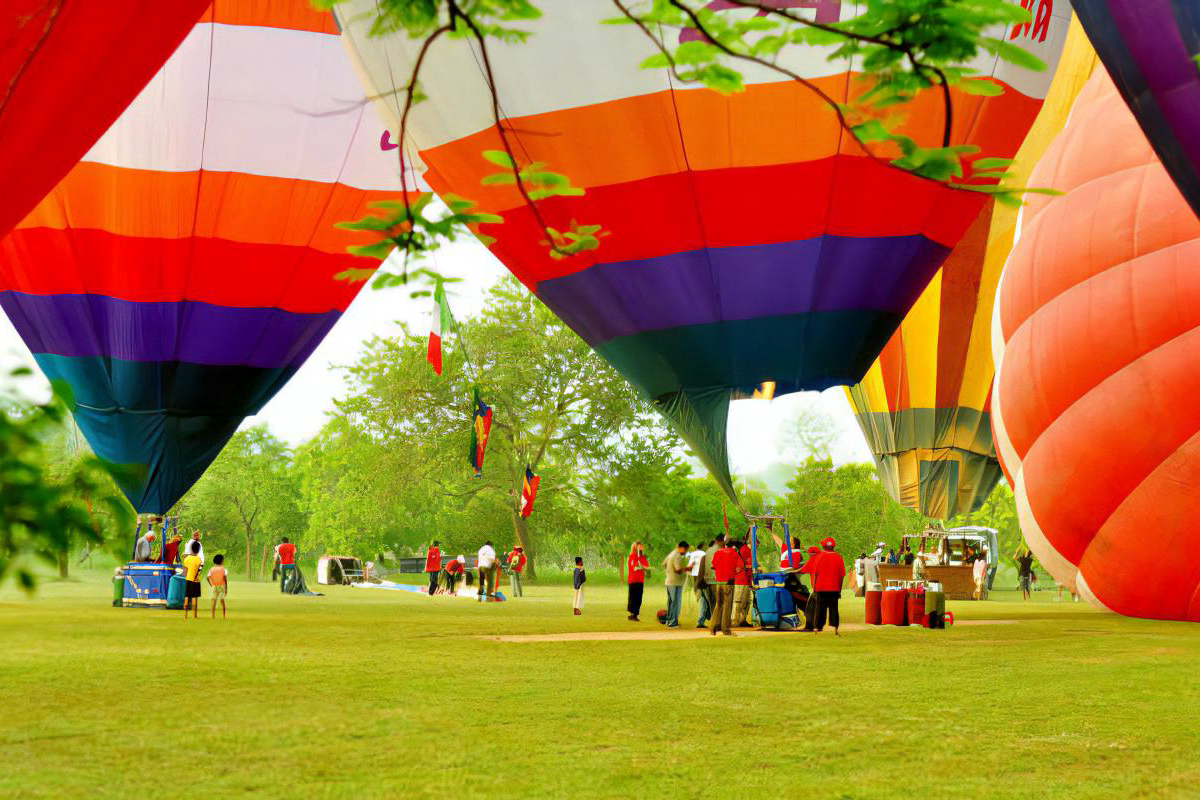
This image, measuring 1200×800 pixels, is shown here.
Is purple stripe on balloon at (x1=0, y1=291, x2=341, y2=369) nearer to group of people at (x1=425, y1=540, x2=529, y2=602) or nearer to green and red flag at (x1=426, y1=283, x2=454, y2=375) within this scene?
green and red flag at (x1=426, y1=283, x2=454, y2=375)

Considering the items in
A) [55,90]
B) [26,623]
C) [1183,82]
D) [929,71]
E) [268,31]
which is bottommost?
[26,623]

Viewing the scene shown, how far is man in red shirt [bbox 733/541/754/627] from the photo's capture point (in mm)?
16844

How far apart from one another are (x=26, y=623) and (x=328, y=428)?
28786mm

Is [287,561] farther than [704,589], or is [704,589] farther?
[287,561]

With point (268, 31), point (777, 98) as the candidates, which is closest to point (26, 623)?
point (268, 31)

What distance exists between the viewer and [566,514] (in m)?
46.2

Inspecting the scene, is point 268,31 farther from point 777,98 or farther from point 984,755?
point 984,755

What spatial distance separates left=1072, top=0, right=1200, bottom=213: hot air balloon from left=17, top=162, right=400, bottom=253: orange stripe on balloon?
13.5 meters

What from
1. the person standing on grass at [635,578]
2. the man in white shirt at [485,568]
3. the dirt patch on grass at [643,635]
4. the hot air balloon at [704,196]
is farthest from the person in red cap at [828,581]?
the man in white shirt at [485,568]

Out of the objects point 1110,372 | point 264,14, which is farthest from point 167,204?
point 1110,372

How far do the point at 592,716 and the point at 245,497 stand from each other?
61189mm

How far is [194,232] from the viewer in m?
18.9

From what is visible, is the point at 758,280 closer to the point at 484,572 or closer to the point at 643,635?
the point at 643,635

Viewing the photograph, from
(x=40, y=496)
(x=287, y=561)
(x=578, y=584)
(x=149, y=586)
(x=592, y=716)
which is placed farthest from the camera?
(x=287, y=561)
